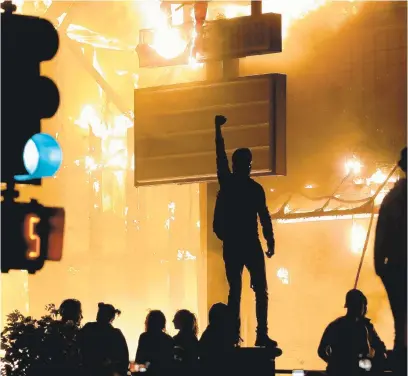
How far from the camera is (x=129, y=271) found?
79.0ft

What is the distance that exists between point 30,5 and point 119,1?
69.1 inches

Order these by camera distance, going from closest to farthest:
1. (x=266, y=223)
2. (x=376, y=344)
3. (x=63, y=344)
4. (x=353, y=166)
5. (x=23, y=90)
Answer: (x=23, y=90) → (x=376, y=344) → (x=266, y=223) → (x=63, y=344) → (x=353, y=166)

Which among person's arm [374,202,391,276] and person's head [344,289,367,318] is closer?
person's arm [374,202,391,276]

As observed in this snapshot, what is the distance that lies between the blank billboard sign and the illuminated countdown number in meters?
8.59

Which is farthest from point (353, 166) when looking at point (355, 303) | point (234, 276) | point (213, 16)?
point (355, 303)

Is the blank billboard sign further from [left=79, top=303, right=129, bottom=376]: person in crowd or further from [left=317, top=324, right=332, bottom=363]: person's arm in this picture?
[left=317, top=324, right=332, bottom=363]: person's arm

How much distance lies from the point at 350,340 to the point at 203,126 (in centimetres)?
710

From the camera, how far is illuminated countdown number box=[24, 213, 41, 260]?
6941mm

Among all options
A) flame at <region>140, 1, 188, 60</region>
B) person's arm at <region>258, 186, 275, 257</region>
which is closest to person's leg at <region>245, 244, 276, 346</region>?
person's arm at <region>258, 186, 275, 257</region>

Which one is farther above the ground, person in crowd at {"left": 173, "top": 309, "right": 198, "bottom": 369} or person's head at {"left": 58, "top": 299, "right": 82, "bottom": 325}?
person's head at {"left": 58, "top": 299, "right": 82, "bottom": 325}

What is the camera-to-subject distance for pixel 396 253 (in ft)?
28.9

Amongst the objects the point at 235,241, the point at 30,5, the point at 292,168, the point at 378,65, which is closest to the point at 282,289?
the point at 292,168

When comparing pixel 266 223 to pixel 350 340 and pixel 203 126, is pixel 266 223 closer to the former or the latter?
pixel 350 340

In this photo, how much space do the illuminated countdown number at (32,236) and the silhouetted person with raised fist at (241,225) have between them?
12.2 ft
